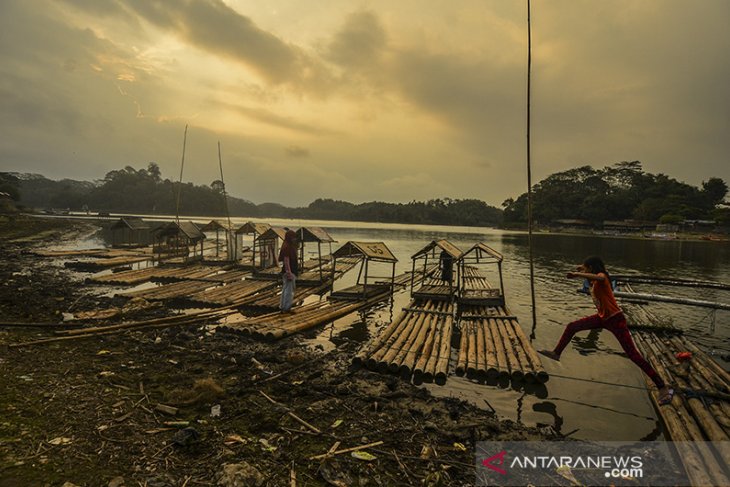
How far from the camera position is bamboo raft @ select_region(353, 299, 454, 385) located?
30.9 feet

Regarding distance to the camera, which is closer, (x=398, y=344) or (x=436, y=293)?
(x=398, y=344)

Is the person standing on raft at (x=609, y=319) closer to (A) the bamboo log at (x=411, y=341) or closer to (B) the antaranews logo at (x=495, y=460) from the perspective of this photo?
(B) the antaranews logo at (x=495, y=460)

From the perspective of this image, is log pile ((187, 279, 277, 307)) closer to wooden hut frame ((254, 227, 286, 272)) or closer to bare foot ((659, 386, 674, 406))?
wooden hut frame ((254, 227, 286, 272))

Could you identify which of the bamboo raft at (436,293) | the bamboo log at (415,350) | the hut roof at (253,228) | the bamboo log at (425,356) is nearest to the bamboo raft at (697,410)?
the bamboo log at (425,356)

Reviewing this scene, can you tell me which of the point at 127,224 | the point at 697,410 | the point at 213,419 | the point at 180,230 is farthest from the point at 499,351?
the point at 127,224

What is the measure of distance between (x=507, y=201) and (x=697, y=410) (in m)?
137

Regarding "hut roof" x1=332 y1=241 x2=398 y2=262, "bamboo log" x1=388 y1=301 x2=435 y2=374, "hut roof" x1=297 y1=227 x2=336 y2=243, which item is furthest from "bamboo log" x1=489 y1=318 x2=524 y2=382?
"hut roof" x1=297 y1=227 x2=336 y2=243

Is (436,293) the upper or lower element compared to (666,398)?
upper

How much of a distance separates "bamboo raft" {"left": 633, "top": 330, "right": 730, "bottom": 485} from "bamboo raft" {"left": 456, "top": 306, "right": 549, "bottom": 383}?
8.87 ft

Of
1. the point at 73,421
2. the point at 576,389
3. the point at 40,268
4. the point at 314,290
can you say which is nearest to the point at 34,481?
the point at 73,421

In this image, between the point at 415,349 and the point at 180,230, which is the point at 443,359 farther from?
the point at 180,230

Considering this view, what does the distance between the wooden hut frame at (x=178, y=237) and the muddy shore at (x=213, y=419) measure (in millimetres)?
18193

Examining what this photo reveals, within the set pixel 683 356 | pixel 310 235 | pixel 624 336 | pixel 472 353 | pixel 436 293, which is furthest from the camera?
pixel 310 235

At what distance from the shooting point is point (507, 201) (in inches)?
5300
